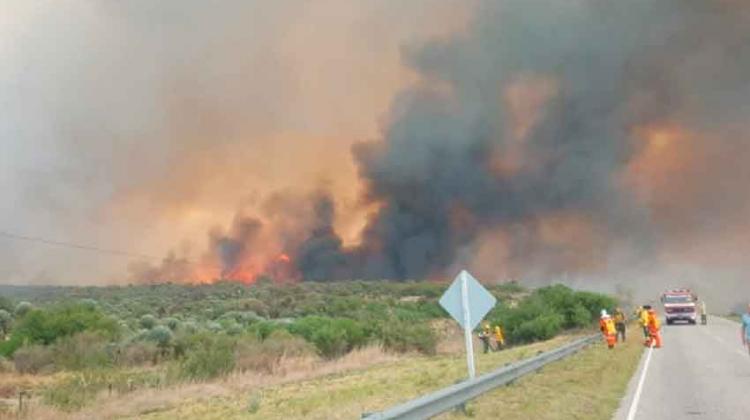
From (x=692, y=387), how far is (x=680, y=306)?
192 feet

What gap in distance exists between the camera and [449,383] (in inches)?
925

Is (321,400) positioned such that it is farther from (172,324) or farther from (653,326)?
(172,324)

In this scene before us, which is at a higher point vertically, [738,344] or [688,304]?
[688,304]

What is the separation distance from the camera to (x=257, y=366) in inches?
1556

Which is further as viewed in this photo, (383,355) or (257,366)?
(383,355)

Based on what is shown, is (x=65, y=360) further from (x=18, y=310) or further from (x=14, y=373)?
(x=18, y=310)

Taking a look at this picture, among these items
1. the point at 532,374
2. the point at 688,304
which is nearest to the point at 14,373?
the point at 532,374

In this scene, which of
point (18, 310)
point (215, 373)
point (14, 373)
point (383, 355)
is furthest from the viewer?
Result: point (18, 310)

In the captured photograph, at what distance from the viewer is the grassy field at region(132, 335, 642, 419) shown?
16141mm

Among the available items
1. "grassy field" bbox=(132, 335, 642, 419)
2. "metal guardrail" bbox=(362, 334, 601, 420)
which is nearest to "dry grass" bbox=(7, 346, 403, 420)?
"grassy field" bbox=(132, 335, 642, 419)

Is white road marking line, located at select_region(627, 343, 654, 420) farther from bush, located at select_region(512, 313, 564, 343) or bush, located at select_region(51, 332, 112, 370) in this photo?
bush, located at select_region(512, 313, 564, 343)

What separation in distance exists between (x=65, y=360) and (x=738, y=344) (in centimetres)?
3287

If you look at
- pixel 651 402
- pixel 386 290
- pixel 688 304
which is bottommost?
pixel 651 402

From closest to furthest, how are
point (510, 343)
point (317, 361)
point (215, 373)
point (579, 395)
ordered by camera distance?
point (579, 395), point (215, 373), point (317, 361), point (510, 343)
